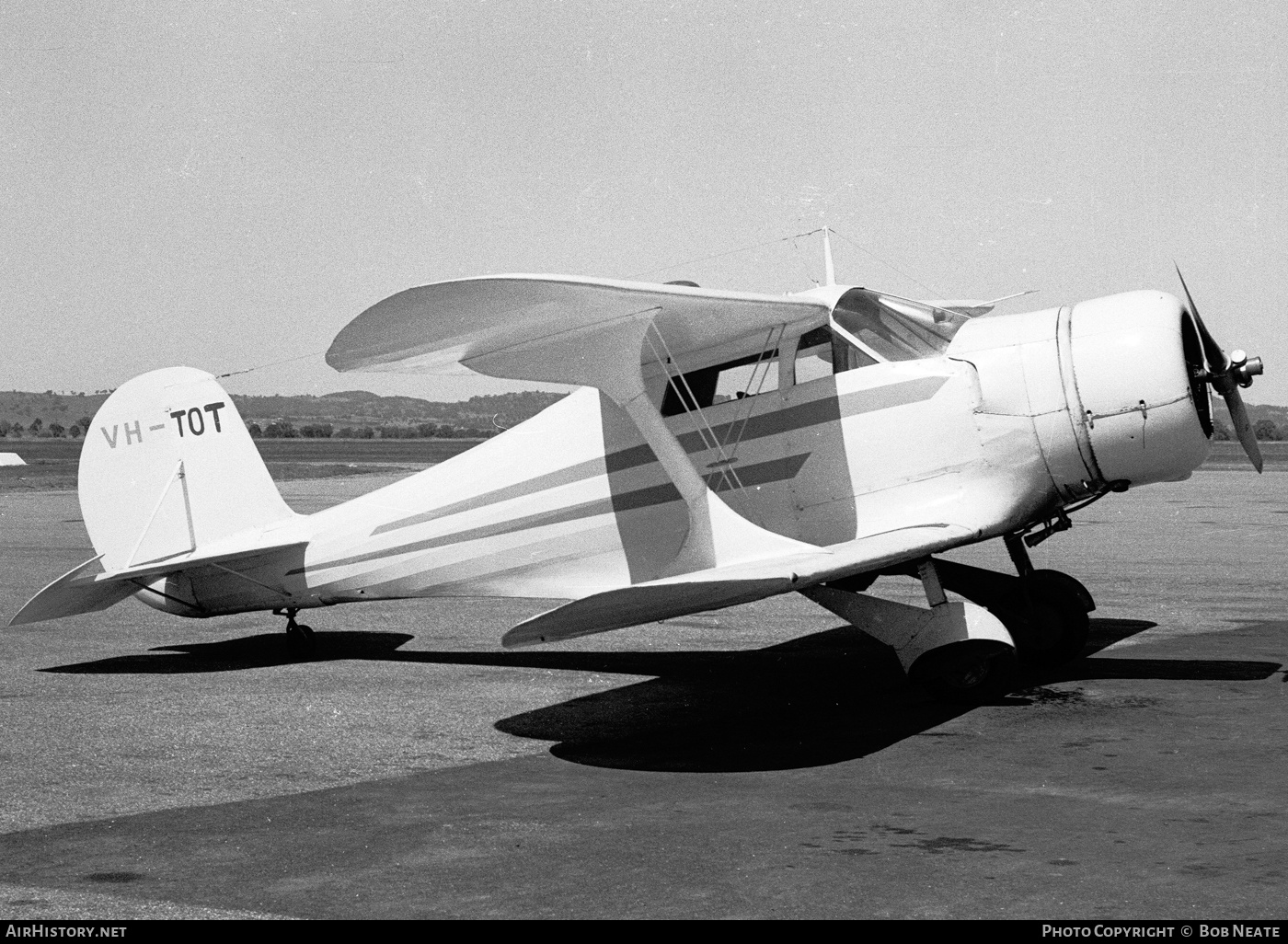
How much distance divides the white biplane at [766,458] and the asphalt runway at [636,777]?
72 centimetres

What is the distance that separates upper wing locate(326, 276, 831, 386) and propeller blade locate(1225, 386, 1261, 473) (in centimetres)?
270

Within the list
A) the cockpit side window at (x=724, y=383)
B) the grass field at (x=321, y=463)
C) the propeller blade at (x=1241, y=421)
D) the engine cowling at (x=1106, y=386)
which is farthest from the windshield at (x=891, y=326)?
the grass field at (x=321, y=463)

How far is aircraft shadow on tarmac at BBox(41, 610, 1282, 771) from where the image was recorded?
311 inches

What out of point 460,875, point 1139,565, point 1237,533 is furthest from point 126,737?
point 1237,533

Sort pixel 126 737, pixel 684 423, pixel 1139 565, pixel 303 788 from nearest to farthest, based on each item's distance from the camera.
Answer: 1. pixel 303 788
2. pixel 126 737
3. pixel 684 423
4. pixel 1139 565

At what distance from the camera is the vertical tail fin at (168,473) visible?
1089cm

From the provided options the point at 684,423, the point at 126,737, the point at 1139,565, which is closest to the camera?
the point at 126,737

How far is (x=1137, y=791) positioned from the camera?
21.9 feet

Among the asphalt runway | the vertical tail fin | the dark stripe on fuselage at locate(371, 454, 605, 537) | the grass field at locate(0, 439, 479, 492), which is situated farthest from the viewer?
the grass field at locate(0, 439, 479, 492)

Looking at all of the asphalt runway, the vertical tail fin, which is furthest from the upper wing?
the vertical tail fin

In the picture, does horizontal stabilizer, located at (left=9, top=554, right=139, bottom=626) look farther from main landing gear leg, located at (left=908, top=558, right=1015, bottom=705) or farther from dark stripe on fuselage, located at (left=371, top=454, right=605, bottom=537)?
main landing gear leg, located at (left=908, top=558, right=1015, bottom=705)

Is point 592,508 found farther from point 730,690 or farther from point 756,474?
point 730,690
